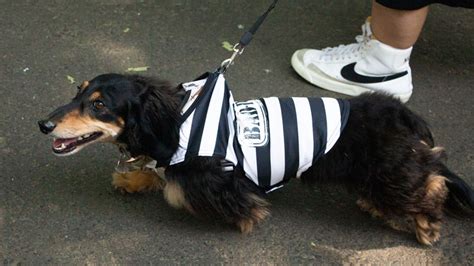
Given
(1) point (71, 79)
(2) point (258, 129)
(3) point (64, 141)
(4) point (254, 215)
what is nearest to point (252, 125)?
(2) point (258, 129)

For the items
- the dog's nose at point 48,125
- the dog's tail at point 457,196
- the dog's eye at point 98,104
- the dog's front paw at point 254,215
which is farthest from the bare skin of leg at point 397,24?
the dog's nose at point 48,125

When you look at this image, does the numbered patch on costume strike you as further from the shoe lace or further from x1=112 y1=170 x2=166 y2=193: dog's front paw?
the shoe lace

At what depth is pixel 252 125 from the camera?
83.2 inches

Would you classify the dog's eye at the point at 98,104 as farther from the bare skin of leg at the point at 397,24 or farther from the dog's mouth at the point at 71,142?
the bare skin of leg at the point at 397,24

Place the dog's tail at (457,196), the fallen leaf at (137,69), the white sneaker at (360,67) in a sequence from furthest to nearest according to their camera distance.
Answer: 1. the fallen leaf at (137,69)
2. the white sneaker at (360,67)
3. the dog's tail at (457,196)

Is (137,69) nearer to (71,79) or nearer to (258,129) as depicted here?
(71,79)

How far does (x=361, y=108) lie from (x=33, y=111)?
1.60 metres

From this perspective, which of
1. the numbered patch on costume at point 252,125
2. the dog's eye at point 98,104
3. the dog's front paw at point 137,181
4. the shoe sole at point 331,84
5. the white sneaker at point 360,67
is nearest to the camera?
the dog's eye at point 98,104

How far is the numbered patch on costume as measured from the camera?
2.08m

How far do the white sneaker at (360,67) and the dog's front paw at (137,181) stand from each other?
109 centimetres

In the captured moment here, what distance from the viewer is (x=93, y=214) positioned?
93.0 inches

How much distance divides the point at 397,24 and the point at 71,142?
63.1 inches

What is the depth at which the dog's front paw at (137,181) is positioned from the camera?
2387mm

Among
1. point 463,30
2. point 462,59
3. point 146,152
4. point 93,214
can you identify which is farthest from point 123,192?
point 463,30
